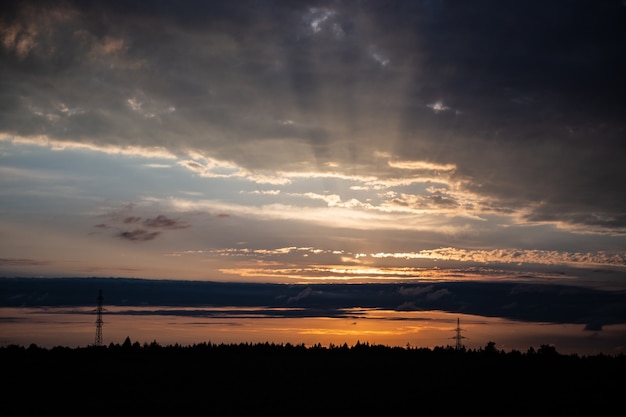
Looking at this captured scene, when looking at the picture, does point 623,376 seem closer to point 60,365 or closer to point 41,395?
point 41,395

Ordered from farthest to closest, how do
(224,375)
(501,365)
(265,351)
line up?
(265,351) < (501,365) < (224,375)

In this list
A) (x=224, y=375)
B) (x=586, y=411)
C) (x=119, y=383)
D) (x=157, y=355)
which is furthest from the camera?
(x=157, y=355)

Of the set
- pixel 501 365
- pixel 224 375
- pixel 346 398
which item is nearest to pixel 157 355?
pixel 224 375

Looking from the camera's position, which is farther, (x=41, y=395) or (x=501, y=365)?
(x=501, y=365)

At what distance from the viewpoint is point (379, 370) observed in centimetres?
6850

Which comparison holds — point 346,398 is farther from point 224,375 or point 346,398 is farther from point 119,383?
point 119,383

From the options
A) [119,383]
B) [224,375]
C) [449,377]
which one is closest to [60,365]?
[119,383]

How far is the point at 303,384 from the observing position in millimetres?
57812

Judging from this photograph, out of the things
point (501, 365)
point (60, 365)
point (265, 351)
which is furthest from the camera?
point (265, 351)

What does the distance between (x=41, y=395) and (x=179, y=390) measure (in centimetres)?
1179

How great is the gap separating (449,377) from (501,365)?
1308 centimetres

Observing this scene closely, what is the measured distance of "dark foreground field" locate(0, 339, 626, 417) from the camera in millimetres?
47531

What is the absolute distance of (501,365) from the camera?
7281 centimetres

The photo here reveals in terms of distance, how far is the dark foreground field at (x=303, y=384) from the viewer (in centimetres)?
4753
